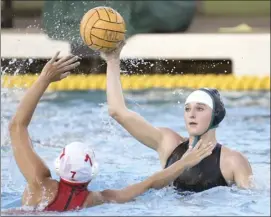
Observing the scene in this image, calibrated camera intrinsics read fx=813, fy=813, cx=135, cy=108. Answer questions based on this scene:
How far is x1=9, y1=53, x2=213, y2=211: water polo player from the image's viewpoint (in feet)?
9.64

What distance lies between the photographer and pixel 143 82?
7.45 meters

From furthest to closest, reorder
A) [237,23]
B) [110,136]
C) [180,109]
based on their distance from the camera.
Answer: [237,23] → [180,109] → [110,136]

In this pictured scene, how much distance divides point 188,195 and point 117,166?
123 cm

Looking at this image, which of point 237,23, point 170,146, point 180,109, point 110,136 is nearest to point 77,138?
point 110,136

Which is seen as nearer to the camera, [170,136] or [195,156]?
[195,156]

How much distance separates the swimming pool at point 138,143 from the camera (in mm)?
3447

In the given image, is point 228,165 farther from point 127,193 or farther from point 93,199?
point 93,199

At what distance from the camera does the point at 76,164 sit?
2.97 metres

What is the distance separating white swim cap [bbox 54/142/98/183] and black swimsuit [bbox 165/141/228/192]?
61 cm

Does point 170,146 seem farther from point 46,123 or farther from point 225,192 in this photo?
point 46,123

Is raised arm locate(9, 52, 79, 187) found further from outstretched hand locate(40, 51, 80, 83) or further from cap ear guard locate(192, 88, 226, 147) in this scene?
cap ear guard locate(192, 88, 226, 147)

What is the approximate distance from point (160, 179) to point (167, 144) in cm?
51

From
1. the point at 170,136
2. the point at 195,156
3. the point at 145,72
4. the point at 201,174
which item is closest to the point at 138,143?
the point at 170,136

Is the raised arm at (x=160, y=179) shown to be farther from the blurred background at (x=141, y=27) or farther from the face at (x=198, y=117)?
the blurred background at (x=141, y=27)
